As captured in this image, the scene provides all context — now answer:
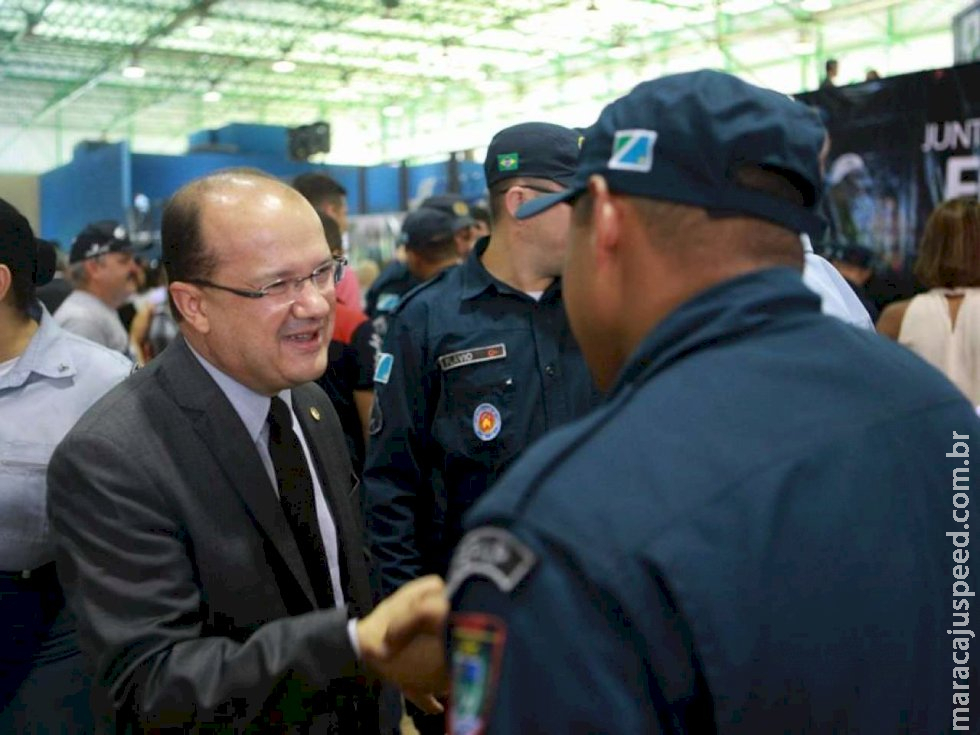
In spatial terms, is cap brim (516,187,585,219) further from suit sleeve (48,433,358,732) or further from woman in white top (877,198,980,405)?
woman in white top (877,198,980,405)

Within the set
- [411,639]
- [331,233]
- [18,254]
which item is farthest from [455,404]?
[331,233]

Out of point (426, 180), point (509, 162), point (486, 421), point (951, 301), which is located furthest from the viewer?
point (426, 180)

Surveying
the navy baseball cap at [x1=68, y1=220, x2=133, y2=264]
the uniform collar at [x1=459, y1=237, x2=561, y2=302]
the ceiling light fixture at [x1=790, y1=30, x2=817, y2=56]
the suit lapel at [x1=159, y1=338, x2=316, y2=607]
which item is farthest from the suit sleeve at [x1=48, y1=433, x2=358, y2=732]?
the ceiling light fixture at [x1=790, y1=30, x2=817, y2=56]

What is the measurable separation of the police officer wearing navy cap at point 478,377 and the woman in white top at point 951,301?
1846 mm

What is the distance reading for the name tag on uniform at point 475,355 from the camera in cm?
221

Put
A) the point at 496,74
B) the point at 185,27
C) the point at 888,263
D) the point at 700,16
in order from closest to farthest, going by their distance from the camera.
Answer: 1. the point at 888,263
2. the point at 700,16
3. the point at 185,27
4. the point at 496,74

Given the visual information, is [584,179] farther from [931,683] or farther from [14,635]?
[14,635]

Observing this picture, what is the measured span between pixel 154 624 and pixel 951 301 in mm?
3131

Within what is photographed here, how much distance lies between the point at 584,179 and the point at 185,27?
1738 cm

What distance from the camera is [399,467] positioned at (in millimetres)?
2254

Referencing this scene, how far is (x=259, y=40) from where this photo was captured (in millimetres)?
17344

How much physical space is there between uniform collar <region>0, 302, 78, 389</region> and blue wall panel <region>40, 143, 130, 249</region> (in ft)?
38.8

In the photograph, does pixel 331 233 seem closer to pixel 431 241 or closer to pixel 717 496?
pixel 431 241

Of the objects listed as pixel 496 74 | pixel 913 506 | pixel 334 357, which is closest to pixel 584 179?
pixel 913 506
